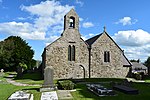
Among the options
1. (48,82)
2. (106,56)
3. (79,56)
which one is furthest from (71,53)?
(48,82)

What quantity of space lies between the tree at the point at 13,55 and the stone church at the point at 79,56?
84.4 feet

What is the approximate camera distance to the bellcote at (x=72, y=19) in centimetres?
3409

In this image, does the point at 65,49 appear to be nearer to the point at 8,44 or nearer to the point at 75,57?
the point at 75,57

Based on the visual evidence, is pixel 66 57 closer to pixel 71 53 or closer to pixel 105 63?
pixel 71 53

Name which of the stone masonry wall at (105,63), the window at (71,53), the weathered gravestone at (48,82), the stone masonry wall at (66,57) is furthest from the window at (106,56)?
the weathered gravestone at (48,82)

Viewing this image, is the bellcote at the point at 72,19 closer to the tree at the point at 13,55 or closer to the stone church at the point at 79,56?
the stone church at the point at 79,56

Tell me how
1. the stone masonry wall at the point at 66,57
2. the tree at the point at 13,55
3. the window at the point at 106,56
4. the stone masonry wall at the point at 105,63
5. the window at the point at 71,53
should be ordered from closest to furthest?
the stone masonry wall at the point at 66,57, the window at the point at 71,53, the stone masonry wall at the point at 105,63, the window at the point at 106,56, the tree at the point at 13,55

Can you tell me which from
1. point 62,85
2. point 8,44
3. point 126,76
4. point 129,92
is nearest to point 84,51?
point 126,76

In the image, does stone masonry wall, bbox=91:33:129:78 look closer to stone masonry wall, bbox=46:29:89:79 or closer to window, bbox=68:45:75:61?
stone masonry wall, bbox=46:29:89:79

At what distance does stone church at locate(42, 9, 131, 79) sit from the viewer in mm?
33469

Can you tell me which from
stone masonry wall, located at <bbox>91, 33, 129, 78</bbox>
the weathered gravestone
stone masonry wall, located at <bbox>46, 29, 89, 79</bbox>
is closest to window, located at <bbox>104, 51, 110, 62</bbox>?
stone masonry wall, located at <bbox>91, 33, 129, 78</bbox>

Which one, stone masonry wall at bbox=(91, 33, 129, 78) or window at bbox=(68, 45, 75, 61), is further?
stone masonry wall at bbox=(91, 33, 129, 78)

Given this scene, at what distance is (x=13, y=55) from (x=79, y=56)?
3050cm

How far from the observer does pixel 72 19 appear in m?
35.0
